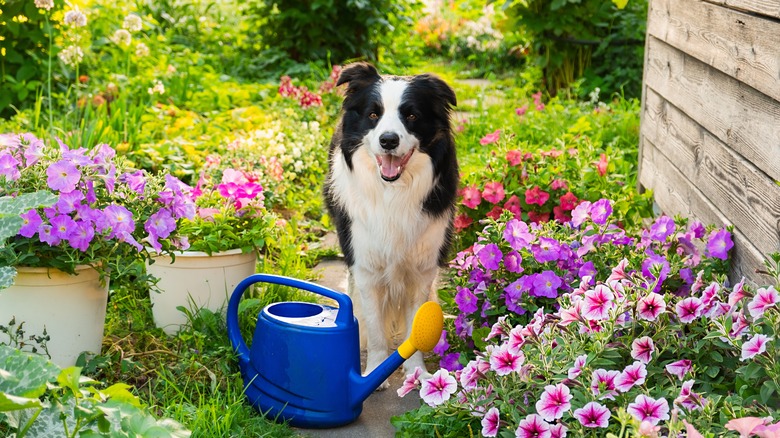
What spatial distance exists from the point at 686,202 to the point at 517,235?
3.04 ft

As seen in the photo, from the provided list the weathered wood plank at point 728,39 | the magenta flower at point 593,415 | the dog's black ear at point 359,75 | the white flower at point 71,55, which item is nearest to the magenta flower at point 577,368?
the magenta flower at point 593,415

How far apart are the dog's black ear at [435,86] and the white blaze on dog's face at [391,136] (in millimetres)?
62

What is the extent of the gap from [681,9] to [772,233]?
4.82 ft

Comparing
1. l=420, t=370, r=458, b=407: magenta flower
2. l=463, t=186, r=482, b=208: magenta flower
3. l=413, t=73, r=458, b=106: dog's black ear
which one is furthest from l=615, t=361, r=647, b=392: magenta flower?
l=463, t=186, r=482, b=208: magenta flower

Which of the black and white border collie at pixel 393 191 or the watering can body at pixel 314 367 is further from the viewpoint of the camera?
the black and white border collie at pixel 393 191

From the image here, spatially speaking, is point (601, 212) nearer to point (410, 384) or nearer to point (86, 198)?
point (410, 384)

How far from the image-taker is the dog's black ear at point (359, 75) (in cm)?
314

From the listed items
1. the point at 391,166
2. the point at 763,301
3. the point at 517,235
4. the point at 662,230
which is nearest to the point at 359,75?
the point at 391,166

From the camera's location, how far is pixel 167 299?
321 cm

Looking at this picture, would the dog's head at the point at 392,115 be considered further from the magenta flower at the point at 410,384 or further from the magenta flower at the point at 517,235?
the magenta flower at the point at 410,384

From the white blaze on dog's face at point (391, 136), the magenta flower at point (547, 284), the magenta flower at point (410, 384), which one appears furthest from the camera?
the white blaze on dog's face at point (391, 136)

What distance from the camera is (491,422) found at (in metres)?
2.24

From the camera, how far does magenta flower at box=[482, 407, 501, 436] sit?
2.23 metres

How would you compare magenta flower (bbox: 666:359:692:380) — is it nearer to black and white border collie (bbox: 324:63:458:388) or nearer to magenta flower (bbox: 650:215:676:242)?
magenta flower (bbox: 650:215:676:242)
